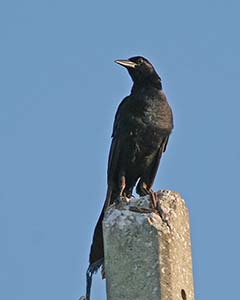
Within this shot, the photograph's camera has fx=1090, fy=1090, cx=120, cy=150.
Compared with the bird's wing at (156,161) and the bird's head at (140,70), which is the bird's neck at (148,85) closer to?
the bird's head at (140,70)

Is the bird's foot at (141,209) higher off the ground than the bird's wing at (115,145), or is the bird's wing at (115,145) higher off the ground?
the bird's wing at (115,145)

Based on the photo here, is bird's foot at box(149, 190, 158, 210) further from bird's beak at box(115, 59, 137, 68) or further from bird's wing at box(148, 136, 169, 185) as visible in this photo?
bird's beak at box(115, 59, 137, 68)

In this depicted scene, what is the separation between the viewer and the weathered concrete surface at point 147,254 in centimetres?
775

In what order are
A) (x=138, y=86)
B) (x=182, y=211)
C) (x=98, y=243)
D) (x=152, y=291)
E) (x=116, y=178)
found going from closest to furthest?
(x=152, y=291), (x=182, y=211), (x=98, y=243), (x=116, y=178), (x=138, y=86)

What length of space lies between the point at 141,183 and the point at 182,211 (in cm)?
250

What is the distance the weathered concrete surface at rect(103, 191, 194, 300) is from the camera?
7.75 m

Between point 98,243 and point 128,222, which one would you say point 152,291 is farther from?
point 98,243

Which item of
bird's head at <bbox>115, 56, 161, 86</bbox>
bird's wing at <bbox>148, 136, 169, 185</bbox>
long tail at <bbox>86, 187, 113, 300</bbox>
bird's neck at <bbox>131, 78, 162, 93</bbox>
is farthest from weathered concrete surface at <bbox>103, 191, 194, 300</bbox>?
bird's head at <bbox>115, 56, 161, 86</bbox>

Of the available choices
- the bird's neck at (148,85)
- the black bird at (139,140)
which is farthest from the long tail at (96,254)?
the bird's neck at (148,85)

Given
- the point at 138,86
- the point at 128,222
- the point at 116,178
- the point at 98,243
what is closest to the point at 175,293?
the point at 128,222

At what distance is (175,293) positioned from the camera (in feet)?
Result: 25.4

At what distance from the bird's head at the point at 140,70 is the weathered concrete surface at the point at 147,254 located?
10.9ft

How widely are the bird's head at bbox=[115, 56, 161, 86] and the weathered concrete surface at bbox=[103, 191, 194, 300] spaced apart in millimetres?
3308

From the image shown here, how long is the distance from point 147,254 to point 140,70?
4.03 m
